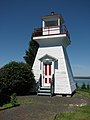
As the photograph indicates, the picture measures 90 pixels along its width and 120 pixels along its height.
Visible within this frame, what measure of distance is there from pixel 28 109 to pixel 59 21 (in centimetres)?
1085

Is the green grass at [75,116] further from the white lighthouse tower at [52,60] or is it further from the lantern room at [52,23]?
the lantern room at [52,23]

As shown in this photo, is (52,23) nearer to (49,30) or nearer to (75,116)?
(49,30)

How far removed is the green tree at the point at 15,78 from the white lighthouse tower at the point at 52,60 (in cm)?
Answer: 126

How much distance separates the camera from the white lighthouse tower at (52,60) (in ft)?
61.0

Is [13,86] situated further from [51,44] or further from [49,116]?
[49,116]

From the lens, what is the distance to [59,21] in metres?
19.8

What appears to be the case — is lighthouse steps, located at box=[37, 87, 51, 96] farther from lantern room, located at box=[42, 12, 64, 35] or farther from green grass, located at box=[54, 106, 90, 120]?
green grass, located at box=[54, 106, 90, 120]

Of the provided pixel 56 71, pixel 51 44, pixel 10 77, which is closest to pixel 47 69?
pixel 56 71

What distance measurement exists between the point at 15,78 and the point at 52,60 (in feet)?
13.3

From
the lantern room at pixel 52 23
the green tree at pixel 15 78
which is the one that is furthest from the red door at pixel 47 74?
the lantern room at pixel 52 23

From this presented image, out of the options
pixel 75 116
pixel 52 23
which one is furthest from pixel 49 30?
pixel 75 116

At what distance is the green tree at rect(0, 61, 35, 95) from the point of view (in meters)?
17.8

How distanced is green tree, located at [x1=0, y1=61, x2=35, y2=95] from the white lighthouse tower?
1.26m

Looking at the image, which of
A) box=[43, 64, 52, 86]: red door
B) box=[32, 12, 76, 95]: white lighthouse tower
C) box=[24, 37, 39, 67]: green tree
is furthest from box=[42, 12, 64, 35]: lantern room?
box=[24, 37, 39, 67]: green tree
